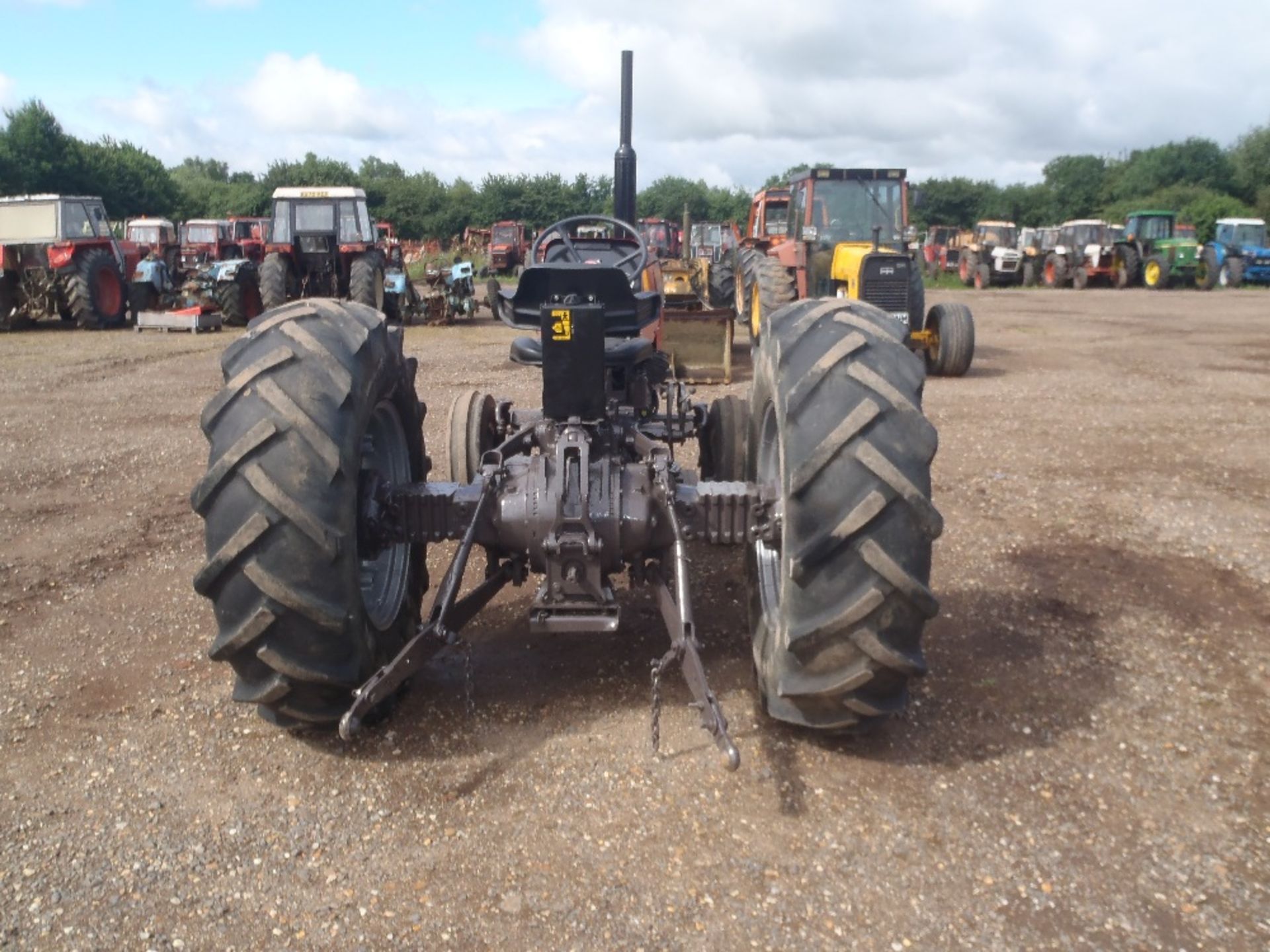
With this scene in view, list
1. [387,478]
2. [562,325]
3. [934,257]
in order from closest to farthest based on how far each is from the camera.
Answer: [562,325]
[387,478]
[934,257]

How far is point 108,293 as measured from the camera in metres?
17.9

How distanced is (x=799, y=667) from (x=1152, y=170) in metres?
66.2

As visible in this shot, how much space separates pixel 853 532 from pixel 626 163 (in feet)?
13.9

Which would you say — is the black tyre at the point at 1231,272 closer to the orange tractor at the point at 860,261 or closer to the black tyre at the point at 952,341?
the orange tractor at the point at 860,261

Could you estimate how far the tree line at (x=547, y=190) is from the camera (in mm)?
45000

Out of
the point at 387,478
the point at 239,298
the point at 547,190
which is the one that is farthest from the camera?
the point at 547,190

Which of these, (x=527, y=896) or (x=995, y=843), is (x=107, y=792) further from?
(x=995, y=843)

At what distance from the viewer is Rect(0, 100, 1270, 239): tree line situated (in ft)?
148

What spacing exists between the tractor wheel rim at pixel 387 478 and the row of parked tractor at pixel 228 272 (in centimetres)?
1261

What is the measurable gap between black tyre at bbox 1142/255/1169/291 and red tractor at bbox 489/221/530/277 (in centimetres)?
1876

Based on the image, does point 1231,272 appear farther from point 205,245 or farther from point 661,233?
point 205,245

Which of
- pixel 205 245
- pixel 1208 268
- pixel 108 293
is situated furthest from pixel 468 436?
pixel 1208 268

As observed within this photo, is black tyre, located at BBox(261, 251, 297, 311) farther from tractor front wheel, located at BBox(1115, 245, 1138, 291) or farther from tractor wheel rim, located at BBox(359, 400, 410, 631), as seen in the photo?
tractor front wheel, located at BBox(1115, 245, 1138, 291)

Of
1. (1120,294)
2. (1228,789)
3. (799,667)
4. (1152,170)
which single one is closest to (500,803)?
(799,667)
